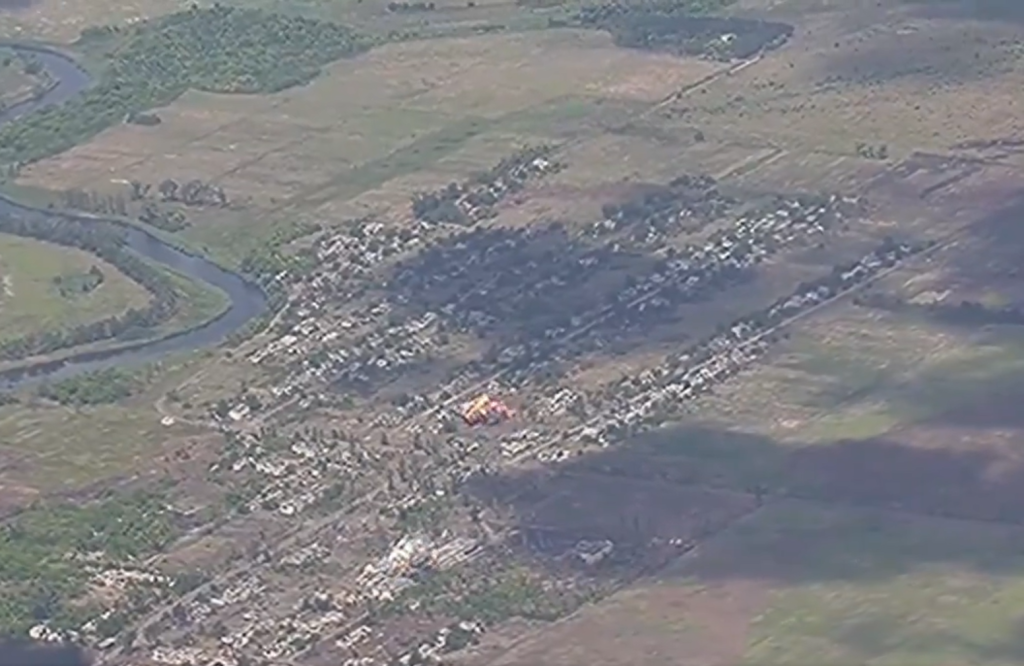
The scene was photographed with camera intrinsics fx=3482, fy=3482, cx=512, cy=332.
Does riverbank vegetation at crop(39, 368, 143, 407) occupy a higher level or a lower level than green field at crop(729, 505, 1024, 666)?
higher

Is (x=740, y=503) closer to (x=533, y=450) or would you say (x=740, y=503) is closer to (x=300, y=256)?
(x=533, y=450)

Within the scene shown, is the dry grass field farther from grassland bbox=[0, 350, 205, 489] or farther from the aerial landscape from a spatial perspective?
grassland bbox=[0, 350, 205, 489]

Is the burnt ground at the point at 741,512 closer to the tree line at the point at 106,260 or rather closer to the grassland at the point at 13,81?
the tree line at the point at 106,260

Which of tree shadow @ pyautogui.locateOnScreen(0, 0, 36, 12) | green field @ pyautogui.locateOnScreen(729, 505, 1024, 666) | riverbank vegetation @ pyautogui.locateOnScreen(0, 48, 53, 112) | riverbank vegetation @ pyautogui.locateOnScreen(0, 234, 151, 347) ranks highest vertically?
riverbank vegetation @ pyautogui.locateOnScreen(0, 234, 151, 347)

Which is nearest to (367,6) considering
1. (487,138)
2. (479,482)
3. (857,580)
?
(487,138)

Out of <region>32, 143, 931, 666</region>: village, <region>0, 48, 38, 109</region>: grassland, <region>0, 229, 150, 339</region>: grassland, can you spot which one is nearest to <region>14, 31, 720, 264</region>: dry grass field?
<region>0, 229, 150, 339</region>: grassland

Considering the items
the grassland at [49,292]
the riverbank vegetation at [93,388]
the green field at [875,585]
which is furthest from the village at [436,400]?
the grassland at [49,292]

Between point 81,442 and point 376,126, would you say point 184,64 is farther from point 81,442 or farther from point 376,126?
point 81,442
